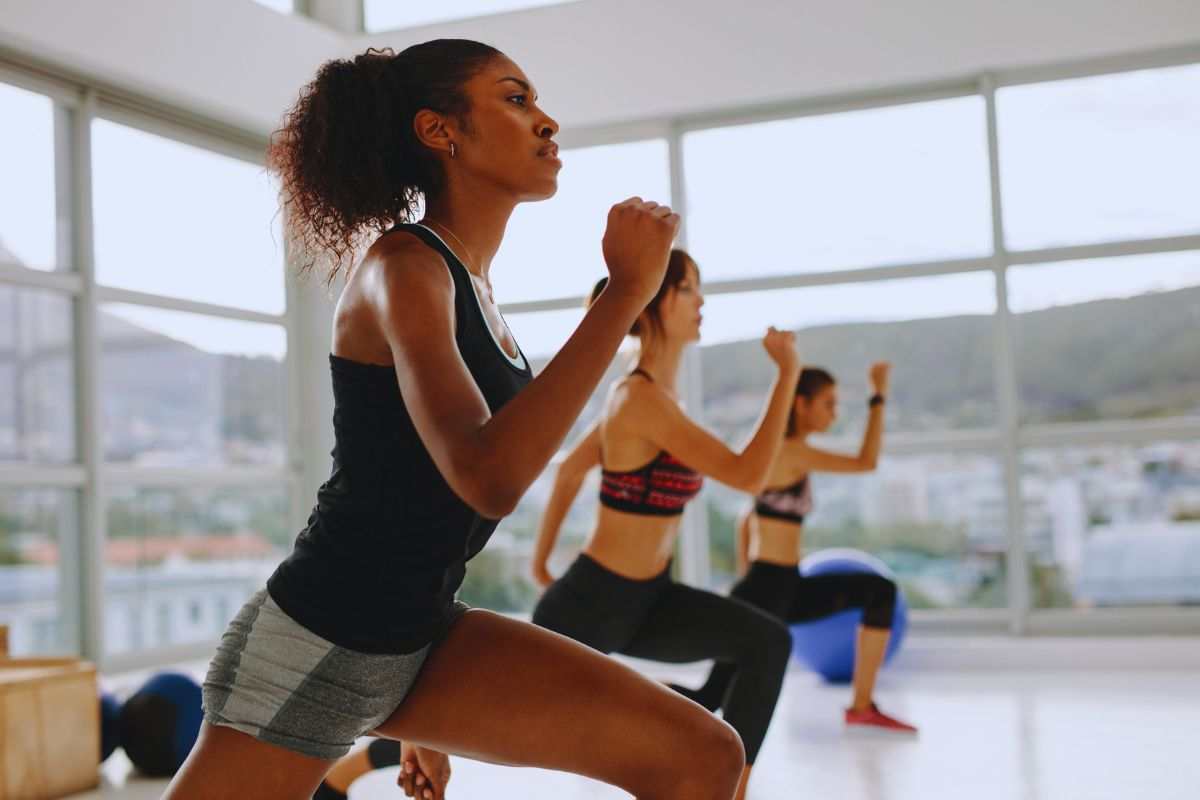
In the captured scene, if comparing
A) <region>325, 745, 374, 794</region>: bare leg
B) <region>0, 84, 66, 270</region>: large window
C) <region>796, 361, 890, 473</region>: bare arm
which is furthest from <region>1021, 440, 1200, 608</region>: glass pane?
<region>0, 84, 66, 270</region>: large window

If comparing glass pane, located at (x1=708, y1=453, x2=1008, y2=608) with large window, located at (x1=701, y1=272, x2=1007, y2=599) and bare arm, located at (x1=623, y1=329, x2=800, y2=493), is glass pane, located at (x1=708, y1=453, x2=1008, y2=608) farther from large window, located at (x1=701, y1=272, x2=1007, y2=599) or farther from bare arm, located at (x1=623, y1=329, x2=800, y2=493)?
bare arm, located at (x1=623, y1=329, x2=800, y2=493)

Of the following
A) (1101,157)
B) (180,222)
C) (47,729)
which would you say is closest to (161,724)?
(47,729)

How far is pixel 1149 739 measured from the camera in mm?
4035

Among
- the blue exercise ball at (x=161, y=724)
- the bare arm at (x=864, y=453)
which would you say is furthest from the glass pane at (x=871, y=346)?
the blue exercise ball at (x=161, y=724)

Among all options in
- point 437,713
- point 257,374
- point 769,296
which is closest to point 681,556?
point 769,296

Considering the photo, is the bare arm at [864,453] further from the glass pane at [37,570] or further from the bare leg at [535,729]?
the glass pane at [37,570]

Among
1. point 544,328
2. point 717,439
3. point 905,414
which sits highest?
point 544,328

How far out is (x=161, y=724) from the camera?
3.82 meters

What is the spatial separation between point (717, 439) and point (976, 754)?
1.81 m

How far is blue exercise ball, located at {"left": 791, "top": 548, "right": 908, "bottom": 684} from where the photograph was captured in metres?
5.33

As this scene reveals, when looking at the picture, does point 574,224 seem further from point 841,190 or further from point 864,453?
point 864,453

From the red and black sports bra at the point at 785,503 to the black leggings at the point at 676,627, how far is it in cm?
117

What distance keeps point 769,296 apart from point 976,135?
4.26 feet

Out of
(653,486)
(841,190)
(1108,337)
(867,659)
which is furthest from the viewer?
(841,190)
